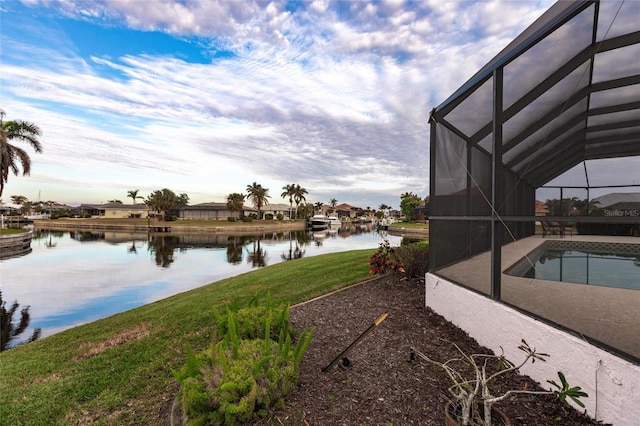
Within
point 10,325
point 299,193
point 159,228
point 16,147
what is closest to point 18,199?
point 159,228

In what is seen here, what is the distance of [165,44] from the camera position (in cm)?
1170

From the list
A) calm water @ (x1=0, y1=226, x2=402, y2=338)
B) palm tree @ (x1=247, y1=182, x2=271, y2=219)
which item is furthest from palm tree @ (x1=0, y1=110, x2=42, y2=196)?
palm tree @ (x1=247, y1=182, x2=271, y2=219)

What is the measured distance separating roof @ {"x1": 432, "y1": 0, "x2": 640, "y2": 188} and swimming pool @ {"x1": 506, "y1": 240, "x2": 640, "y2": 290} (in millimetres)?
1951

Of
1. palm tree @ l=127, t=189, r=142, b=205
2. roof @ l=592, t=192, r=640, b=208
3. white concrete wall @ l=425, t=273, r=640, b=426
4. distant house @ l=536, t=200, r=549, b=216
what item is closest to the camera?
white concrete wall @ l=425, t=273, r=640, b=426

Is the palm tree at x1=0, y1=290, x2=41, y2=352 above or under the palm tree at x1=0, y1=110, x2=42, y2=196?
under

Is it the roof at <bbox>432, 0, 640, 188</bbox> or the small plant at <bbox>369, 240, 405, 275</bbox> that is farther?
the small plant at <bbox>369, 240, 405, 275</bbox>

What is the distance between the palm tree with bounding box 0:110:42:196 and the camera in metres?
25.8

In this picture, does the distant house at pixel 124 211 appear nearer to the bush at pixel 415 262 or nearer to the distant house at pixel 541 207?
the bush at pixel 415 262

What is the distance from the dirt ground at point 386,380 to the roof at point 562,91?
8.70ft

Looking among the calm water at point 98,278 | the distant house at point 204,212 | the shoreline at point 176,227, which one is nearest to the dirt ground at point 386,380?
the calm water at point 98,278

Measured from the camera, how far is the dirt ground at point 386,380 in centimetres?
230

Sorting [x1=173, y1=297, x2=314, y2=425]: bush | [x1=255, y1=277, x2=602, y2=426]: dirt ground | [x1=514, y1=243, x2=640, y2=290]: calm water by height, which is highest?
[x1=514, y1=243, x2=640, y2=290]: calm water

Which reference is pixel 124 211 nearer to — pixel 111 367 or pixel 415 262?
pixel 111 367

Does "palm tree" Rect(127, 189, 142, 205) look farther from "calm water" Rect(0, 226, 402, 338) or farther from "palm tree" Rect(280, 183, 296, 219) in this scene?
"calm water" Rect(0, 226, 402, 338)
